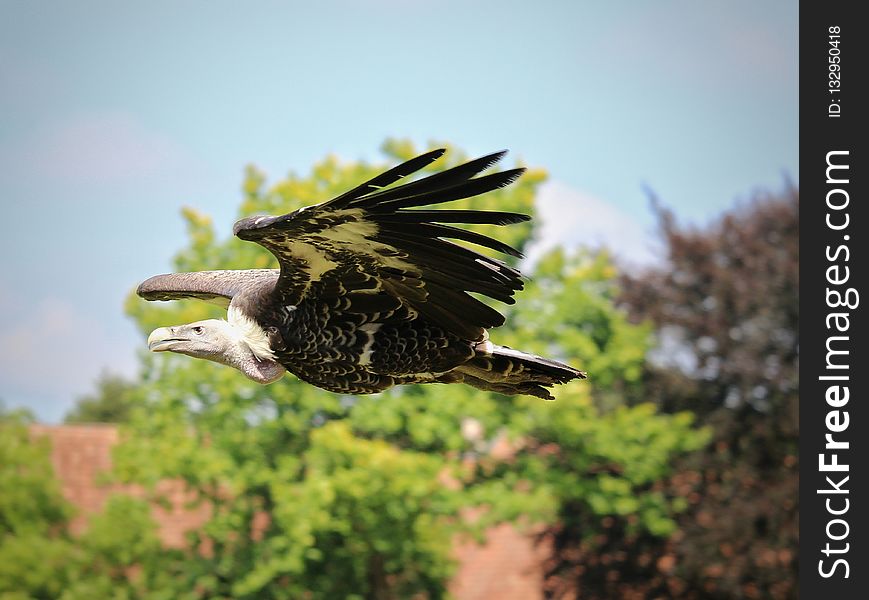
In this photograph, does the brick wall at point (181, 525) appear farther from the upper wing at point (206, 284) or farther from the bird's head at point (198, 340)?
the bird's head at point (198, 340)

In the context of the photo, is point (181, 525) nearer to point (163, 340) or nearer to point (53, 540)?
point (53, 540)

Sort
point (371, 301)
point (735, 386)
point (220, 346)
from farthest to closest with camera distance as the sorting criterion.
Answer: point (735, 386) → point (220, 346) → point (371, 301)

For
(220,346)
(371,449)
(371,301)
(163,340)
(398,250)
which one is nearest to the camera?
(398,250)

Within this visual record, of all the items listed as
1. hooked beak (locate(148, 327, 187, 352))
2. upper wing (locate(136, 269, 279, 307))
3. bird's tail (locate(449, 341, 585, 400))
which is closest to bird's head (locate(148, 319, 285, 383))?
hooked beak (locate(148, 327, 187, 352))

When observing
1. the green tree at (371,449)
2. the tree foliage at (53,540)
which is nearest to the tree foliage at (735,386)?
the green tree at (371,449)

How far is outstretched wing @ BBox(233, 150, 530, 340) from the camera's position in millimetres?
5242

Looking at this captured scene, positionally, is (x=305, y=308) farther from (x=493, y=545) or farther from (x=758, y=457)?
(x=493, y=545)

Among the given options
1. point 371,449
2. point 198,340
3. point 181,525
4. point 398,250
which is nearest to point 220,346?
point 198,340

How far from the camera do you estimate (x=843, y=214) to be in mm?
15250

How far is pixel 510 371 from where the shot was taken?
256 inches

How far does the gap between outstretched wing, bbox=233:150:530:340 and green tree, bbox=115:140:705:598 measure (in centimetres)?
1318

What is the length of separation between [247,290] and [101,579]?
14.3 metres

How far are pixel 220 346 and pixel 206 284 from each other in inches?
25.4

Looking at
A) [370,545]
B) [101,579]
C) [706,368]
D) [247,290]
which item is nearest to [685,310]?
[706,368]
